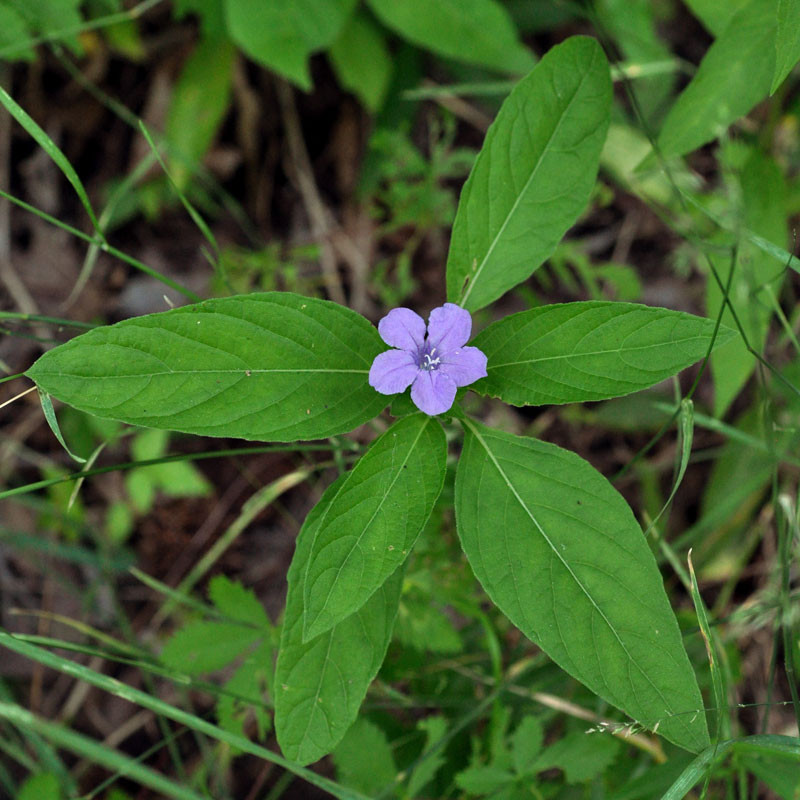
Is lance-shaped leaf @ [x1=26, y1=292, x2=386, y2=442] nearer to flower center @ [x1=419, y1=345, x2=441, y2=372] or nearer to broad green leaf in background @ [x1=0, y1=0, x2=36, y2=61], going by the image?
flower center @ [x1=419, y1=345, x2=441, y2=372]

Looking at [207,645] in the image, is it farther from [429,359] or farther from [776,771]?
[776,771]

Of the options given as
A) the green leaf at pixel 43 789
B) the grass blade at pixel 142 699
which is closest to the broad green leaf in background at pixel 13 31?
the grass blade at pixel 142 699

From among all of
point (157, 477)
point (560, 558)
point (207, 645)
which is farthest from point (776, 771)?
point (157, 477)

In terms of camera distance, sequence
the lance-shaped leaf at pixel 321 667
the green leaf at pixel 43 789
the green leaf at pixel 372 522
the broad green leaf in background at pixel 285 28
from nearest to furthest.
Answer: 1. the green leaf at pixel 372 522
2. the lance-shaped leaf at pixel 321 667
3. the green leaf at pixel 43 789
4. the broad green leaf in background at pixel 285 28

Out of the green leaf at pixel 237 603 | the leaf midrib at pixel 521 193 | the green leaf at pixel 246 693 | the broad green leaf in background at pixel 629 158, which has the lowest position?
the green leaf at pixel 246 693

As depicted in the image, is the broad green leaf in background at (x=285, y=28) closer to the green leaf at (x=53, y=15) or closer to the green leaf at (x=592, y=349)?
the green leaf at (x=53, y=15)

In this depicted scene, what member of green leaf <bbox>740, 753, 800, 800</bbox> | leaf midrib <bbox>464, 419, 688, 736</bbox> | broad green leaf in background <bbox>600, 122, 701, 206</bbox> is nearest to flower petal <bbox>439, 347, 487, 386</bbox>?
leaf midrib <bbox>464, 419, 688, 736</bbox>
